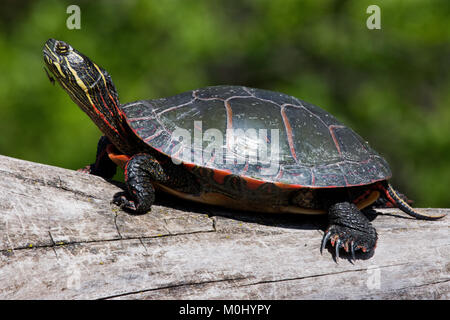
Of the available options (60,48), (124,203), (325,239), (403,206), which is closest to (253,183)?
(325,239)

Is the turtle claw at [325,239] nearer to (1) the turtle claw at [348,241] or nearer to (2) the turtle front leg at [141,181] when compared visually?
(1) the turtle claw at [348,241]

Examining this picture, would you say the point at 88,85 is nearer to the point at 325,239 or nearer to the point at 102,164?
the point at 102,164

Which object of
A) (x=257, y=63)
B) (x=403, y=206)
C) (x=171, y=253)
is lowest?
(x=403, y=206)

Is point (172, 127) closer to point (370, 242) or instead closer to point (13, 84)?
point (370, 242)

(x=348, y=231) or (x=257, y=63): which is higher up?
(x=257, y=63)

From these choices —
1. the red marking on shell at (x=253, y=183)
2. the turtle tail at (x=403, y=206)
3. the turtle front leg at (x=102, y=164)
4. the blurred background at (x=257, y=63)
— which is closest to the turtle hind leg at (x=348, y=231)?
the turtle tail at (x=403, y=206)

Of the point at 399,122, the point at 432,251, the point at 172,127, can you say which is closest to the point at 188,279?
the point at 172,127
